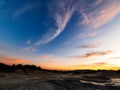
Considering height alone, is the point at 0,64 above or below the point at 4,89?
above

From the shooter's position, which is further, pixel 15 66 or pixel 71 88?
pixel 15 66

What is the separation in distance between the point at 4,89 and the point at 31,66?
→ 32017 mm

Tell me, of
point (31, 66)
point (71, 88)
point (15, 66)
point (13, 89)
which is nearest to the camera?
point (13, 89)

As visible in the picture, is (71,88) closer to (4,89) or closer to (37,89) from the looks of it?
(37,89)

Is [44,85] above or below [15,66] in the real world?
below

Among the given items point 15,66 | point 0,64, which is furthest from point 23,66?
point 0,64

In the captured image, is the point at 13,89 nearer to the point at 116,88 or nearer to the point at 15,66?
the point at 116,88

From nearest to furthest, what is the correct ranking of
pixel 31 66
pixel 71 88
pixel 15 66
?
pixel 71 88 → pixel 15 66 → pixel 31 66

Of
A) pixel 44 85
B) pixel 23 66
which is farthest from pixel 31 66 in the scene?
pixel 44 85

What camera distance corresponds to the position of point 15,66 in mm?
40094

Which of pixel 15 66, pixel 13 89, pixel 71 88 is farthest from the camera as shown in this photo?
pixel 15 66

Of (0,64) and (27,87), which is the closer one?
(27,87)

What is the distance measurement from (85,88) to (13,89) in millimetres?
5327

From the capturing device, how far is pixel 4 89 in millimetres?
12000
